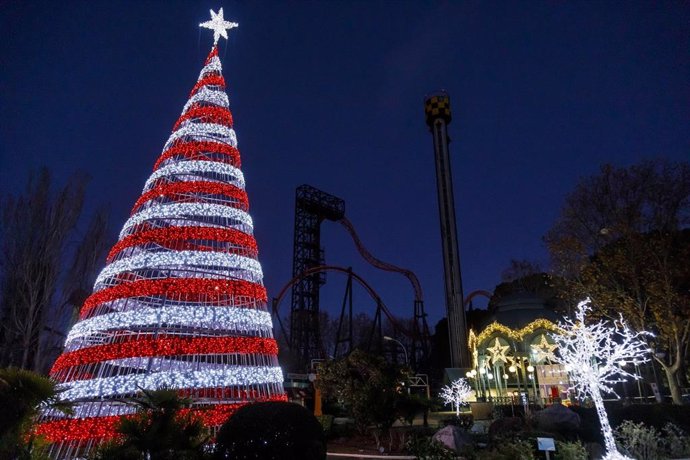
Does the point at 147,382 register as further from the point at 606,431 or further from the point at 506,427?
the point at 606,431

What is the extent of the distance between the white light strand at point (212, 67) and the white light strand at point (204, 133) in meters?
2.55

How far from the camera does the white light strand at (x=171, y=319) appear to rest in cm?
1056

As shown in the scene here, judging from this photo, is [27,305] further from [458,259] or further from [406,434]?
[458,259]

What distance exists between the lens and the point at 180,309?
10.9 meters

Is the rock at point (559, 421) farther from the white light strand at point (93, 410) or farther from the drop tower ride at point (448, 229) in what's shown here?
the drop tower ride at point (448, 229)

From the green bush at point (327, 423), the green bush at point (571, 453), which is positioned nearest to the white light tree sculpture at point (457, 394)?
the green bush at point (327, 423)

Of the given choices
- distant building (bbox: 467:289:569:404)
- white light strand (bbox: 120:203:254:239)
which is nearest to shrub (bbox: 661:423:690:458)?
distant building (bbox: 467:289:569:404)

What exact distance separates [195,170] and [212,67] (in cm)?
484

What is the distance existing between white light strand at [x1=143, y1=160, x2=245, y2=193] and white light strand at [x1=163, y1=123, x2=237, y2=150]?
1.09 meters

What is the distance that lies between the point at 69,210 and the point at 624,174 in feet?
75.6

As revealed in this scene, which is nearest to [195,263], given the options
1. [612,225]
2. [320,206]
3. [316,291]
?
[612,225]

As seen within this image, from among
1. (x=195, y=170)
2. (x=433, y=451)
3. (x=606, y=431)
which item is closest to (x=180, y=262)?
(x=195, y=170)

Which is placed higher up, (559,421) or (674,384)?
(674,384)

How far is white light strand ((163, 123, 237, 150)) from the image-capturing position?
44.7ft
